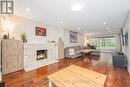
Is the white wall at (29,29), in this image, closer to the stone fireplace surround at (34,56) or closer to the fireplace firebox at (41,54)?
the stone fireplace surround at (34,56)

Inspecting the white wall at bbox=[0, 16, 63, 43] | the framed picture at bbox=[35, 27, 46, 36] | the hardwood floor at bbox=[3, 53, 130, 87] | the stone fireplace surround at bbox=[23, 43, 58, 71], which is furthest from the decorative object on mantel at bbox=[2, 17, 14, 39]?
the hardwood floor at bbox=[3, 53, 130, 87]

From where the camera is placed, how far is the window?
1300 cm

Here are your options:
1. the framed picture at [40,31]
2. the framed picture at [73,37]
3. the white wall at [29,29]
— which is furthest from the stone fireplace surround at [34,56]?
the framed picture at [73,37]

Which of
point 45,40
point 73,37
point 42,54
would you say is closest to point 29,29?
point 45,40

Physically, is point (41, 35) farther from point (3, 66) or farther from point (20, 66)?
point (3, 66)

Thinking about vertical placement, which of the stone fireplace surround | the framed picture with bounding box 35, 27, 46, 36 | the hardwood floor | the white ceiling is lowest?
the hardwood floor

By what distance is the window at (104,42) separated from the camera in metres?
13.0

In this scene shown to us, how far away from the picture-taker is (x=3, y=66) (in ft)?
12.3

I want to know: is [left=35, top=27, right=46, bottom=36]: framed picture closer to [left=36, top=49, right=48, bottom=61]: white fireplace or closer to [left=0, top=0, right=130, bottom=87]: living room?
[left=0, top=0, right=130, bottom=87]: living room

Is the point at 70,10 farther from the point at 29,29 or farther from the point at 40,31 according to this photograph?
the point at 40,31

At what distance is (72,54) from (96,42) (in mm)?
7932

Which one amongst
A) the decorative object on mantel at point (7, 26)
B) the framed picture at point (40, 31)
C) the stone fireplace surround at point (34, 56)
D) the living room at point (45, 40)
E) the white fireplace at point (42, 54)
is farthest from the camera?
the framed picture at point (40, 31)

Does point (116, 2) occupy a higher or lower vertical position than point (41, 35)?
higher

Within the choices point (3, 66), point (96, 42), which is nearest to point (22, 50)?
point (3, 66)
